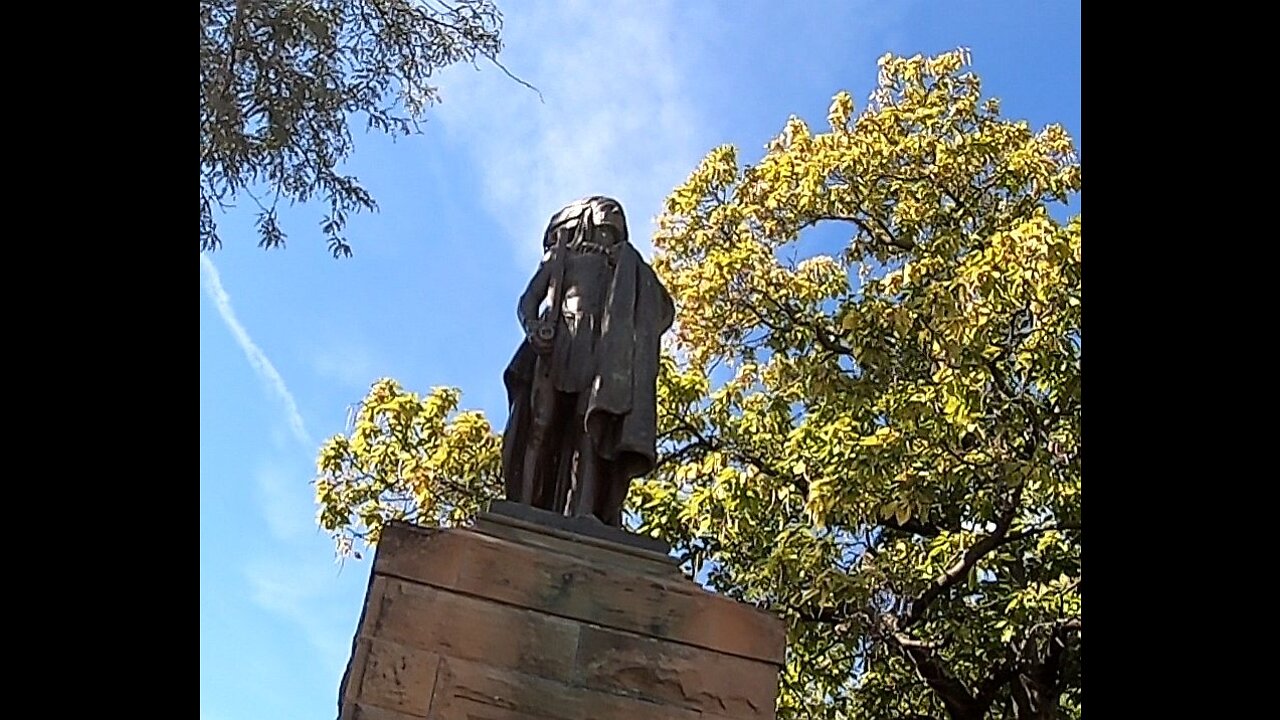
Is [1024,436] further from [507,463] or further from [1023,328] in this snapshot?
[507,463]

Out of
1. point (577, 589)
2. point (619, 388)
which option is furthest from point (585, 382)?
point (577, 589)

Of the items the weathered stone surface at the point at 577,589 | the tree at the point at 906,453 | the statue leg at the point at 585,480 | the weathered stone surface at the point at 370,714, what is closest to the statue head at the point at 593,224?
the statue leg at the point at 585,480

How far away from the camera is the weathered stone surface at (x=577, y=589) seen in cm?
516

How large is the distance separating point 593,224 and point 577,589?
1.91 metres

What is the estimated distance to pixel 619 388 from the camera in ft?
19.6

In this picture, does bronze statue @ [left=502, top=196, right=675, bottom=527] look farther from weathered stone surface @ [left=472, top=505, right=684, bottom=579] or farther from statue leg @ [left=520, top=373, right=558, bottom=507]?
weathered stone surface @ [left=472, top=505, right=684, bottom=579]

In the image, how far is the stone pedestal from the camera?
493cm

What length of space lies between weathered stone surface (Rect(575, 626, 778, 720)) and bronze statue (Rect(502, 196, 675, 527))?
77cm

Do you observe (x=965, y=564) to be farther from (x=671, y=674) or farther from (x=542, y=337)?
(x=671, y=674)

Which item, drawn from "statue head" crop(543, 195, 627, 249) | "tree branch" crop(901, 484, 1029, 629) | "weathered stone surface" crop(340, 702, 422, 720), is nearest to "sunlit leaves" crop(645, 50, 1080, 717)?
"tree branch" crop(901, 484, 1029, 629)

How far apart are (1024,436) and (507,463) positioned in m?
6.52
